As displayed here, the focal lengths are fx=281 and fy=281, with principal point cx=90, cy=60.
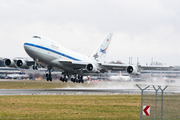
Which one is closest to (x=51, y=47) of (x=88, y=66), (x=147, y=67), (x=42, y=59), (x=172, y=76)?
(x=42, y=59)

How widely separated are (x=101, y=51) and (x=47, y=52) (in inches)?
807

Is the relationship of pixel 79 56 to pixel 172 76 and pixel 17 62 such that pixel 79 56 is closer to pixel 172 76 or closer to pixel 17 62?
pixel 17 62

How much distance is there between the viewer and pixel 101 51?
62094mm

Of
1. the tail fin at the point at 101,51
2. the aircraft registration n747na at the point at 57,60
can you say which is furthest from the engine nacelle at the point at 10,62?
the tail fin at the point at 101,51

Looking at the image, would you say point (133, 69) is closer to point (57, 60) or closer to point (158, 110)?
point (57, 60)

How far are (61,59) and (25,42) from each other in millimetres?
7482

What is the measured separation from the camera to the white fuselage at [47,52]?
41.8m

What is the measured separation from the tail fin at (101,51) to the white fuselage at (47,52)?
1113cm

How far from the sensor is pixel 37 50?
4209 cm

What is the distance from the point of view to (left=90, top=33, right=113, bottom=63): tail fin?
60884 mm

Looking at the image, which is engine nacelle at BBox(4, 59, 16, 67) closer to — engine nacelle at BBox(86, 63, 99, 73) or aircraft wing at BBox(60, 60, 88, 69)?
aircraft wing at BBox(60, 60, 88, 69)

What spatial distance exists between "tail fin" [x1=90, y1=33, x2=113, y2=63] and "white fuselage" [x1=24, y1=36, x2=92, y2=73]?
11.1 m

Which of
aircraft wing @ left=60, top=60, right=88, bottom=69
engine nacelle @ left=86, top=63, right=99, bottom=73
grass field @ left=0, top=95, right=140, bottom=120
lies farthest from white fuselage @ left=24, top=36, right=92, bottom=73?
grass field @ left=0, top=95, right=140, bottom=120

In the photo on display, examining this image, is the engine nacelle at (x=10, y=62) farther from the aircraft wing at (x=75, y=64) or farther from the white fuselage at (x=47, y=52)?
the aircraft wing at (x=75, y=64)
